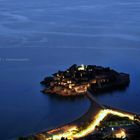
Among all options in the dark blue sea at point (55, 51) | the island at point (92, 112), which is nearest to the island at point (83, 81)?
the island at point (92, 112)

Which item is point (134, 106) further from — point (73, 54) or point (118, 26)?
point (118, 26)

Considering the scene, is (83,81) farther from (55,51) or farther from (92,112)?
(55,51)

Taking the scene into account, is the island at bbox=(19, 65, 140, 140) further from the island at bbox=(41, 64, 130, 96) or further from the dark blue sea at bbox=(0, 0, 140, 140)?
the dark blue sea at bbox=(0, 0, 140, 140)

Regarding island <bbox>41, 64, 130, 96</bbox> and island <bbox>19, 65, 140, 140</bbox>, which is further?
island <bbox>41, 64, 130, 96</bbox>

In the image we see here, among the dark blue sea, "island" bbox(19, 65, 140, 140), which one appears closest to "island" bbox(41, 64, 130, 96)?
"island" bbox(19, 65, 140, 140)

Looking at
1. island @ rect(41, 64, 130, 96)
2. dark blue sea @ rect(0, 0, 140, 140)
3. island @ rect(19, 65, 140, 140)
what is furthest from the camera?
island @ rect(41, 64, 130, 96)

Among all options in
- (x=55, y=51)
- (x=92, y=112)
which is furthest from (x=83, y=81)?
(x=55, y=51)

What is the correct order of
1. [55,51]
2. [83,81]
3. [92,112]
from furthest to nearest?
[55,51] → [83,81] → [92,112]

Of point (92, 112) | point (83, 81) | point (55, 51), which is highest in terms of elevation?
point (55, 51)
